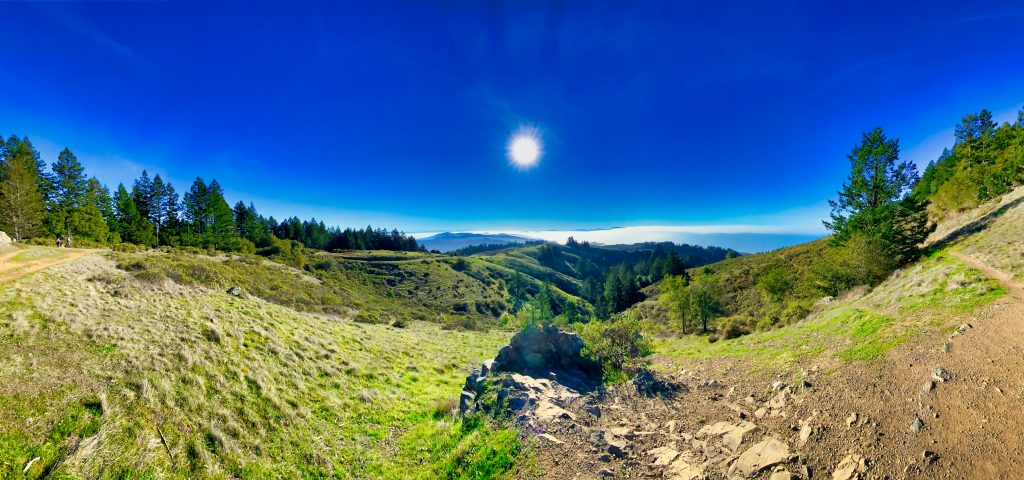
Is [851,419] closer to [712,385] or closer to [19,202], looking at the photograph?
[712,385]

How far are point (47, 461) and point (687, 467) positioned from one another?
1731cm

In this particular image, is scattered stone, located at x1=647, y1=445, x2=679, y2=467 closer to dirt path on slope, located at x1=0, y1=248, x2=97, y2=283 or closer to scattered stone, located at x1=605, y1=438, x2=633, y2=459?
scattered stone, located at x1=605, y1=438, x2=633, y2=459

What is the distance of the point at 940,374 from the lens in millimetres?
9570

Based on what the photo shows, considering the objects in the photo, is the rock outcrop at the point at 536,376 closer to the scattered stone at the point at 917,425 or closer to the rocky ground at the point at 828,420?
the rocky ground at the point at 828,420

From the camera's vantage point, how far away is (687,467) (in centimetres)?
952

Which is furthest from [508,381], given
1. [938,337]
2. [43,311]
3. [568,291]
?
[568,291]

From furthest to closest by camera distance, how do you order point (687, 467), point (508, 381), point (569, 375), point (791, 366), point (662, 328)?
point (662, 328) < point (569, 375) < point (508, 381) < point (791, 366) < point (687, 467)

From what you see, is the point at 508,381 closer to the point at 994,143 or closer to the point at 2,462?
the point at 2,462

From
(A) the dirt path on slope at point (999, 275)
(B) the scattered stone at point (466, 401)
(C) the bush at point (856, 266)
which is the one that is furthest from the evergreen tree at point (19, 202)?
(C) the bush at point (856, 266)

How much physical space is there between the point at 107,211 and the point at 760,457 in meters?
101

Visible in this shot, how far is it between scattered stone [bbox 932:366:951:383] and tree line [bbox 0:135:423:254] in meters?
80.6

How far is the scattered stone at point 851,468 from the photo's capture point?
7.54 meters

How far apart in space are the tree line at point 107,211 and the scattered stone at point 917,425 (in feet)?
260

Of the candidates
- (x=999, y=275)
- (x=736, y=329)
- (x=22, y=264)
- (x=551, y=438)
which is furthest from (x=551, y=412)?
(x=22, y=264)
